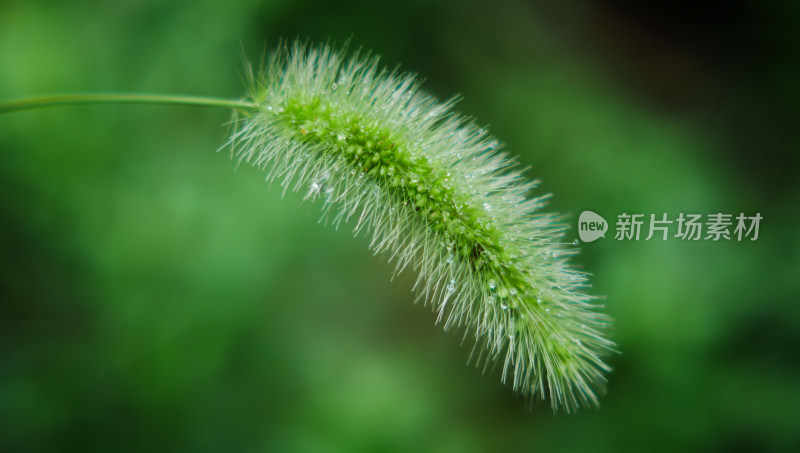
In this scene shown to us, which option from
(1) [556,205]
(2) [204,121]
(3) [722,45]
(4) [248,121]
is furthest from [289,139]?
(3) [722,45]

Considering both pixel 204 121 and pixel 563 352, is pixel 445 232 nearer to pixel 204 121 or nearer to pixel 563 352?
pixel 563 352

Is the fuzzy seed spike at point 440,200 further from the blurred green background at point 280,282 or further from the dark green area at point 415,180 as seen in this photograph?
the blurred green background at point 280,282
